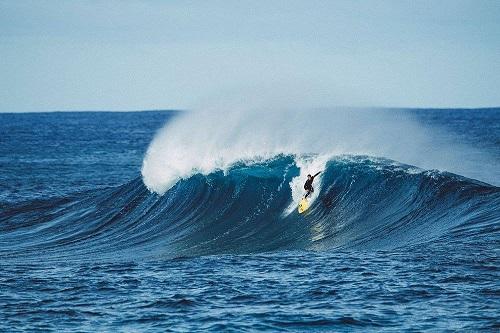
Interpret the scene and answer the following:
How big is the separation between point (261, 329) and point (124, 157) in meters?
46.1

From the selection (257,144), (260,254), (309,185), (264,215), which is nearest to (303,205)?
(309,185)

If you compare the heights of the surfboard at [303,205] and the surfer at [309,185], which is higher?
the surfer at [309,185]

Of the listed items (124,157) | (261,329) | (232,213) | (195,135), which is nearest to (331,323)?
(261,329)

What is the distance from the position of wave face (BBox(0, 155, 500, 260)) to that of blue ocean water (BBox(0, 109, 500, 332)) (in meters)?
0.06

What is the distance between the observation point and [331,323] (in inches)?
472

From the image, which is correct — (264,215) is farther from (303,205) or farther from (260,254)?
(260,254)

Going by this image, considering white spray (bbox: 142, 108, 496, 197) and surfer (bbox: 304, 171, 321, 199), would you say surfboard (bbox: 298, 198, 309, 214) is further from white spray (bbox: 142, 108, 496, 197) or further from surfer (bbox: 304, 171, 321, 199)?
white spray (bbox: 142, 108, 496, 197)

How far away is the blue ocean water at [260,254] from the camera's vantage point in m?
12.5

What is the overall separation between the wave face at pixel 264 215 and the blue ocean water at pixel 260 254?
62 mm

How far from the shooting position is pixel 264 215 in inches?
900

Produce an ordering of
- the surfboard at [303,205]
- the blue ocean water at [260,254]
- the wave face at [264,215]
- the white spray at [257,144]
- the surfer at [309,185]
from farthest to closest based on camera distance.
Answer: the white spray at [257,144], the surfboard at [303,205], the surfer at [309,185], the wave face at [264,215], the blue ocean water at [260,254]

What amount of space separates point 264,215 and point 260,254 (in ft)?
17.5

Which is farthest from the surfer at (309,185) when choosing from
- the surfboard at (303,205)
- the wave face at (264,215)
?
the wave face at (264,215)

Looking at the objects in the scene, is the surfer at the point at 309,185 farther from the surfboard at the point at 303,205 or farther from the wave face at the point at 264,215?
the wave face at the point at 264,215
